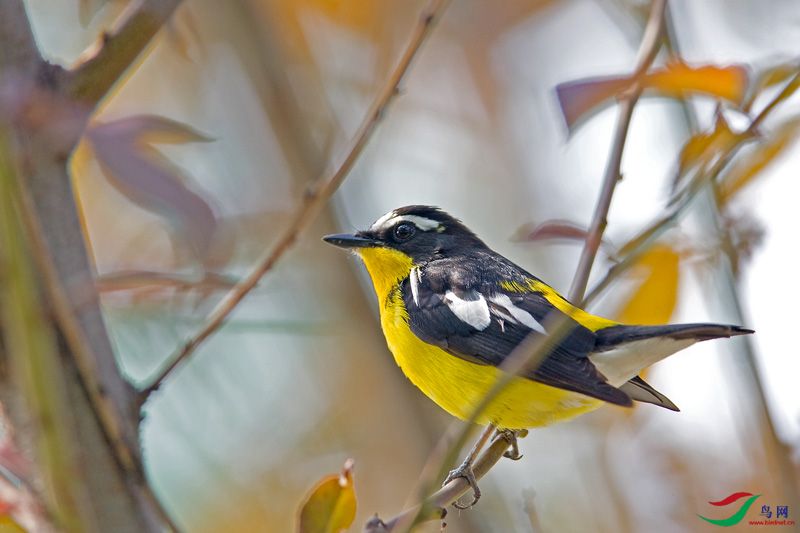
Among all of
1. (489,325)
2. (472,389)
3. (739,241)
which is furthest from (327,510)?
(739,241)

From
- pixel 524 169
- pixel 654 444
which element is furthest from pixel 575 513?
pixel 524 169

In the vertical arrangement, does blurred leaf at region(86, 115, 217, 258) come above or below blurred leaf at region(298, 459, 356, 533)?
above

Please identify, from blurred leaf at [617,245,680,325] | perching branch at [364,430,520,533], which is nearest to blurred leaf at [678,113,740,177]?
blurred leaf at [617,245,680,325]

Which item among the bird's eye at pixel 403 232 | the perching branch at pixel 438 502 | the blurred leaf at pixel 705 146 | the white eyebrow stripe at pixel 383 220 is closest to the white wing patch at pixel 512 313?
the perching branch at pixel 438 502

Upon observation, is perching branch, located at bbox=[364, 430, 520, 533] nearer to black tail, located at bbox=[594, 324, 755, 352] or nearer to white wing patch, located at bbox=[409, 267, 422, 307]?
black tail, located at bbox=[594, 324, 755, 352]

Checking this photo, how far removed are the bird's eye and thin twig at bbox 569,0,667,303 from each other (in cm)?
142

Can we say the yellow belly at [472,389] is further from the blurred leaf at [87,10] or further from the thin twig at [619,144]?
the blurred leaf at [87,10]

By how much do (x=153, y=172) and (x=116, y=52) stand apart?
291 millimetres

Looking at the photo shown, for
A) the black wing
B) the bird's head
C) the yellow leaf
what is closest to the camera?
the yellow leaf

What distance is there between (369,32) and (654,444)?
3.75 metres

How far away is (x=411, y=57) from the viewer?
8.17ft

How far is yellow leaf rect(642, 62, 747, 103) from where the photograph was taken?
238 cm

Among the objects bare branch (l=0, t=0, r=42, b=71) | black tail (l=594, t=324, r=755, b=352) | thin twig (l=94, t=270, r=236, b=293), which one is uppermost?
black tail (l=594, t=324, r=755, b=352)

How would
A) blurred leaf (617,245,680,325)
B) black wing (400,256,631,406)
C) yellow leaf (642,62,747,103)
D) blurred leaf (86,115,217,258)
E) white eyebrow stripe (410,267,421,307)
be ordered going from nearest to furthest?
blurred leaf (86,115,217,258) → yellow leaf (642,62,747,103) → black wing (400,256,631,406) → blurred leaf (617,245,680,325) → white eyebrow stripe (410,267,421,307)
